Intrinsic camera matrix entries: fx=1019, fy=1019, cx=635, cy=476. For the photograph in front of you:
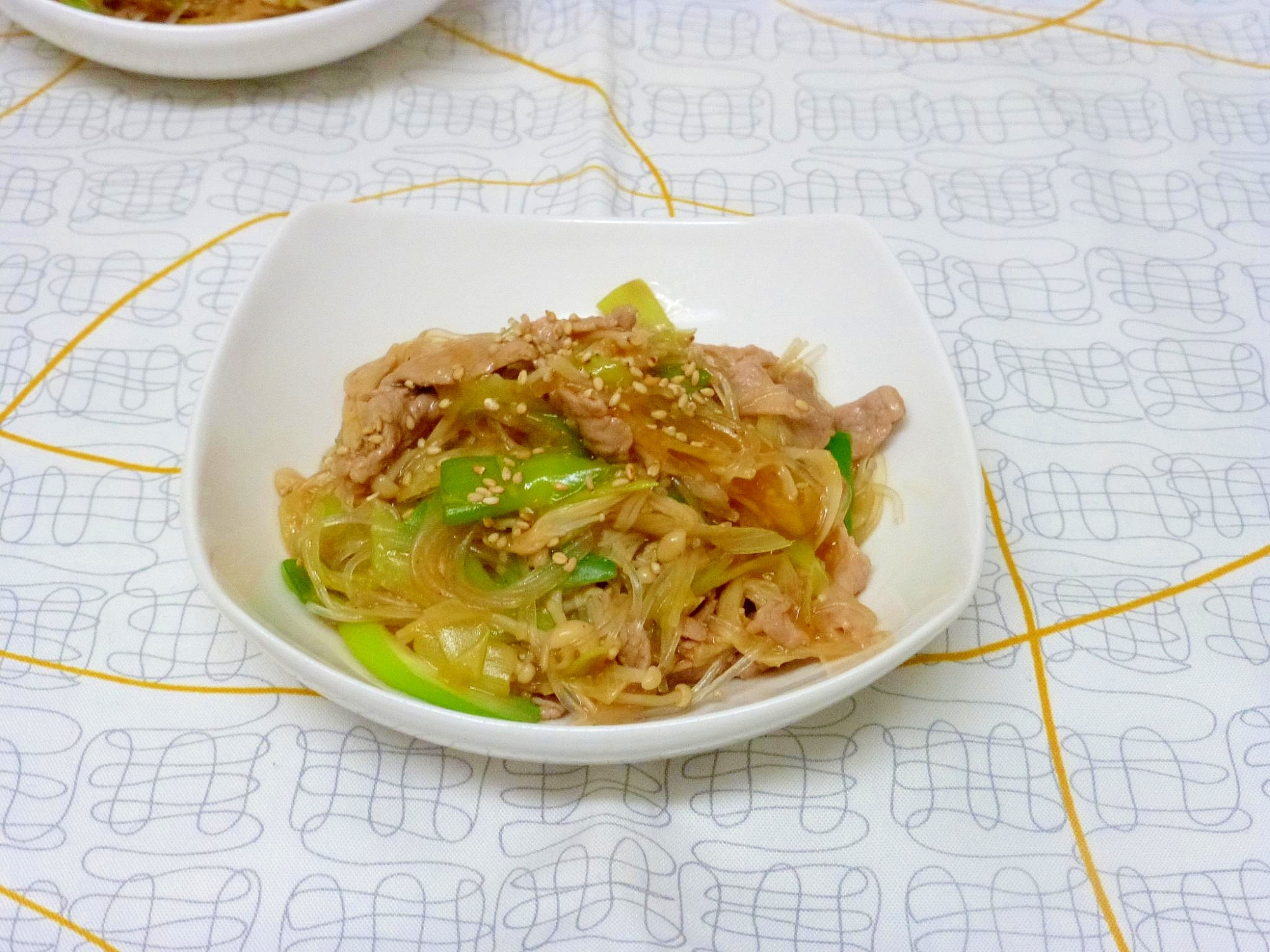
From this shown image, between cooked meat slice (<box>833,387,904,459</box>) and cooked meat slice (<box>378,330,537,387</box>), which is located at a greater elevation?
cooked meat slice (<box>378,330,537,387</box>)

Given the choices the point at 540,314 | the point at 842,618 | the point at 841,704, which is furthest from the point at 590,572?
the point at 540,314

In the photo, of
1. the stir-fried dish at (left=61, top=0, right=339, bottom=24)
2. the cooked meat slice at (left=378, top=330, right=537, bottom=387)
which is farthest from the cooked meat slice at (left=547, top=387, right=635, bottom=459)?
the stir-fried dish at (left=61, top=0, right=339, bottom=24)

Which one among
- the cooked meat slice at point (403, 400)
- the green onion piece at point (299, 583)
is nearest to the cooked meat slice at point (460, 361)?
the cooked meat slice at point (403, 400)

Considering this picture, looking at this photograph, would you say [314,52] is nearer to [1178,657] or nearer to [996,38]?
[996,38]

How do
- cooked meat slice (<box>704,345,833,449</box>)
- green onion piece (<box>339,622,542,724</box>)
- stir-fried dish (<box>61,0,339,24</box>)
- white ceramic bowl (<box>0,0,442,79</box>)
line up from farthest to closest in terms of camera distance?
stir-fried dish (<box>61,0,339,24</box>)
white ceramic bowl (<box>0,0,442,79</box>)
cooked meat slice (<box>704,345,833,449</box>)
green onion piece (<box>339,622,542,724</box>)

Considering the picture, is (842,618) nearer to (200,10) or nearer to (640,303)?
(640,303)

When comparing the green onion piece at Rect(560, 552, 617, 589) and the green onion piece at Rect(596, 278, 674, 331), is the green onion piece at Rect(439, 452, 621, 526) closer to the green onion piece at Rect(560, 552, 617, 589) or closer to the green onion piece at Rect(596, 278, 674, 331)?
the green onion piece at Rect(560, 552, 617, 589)
